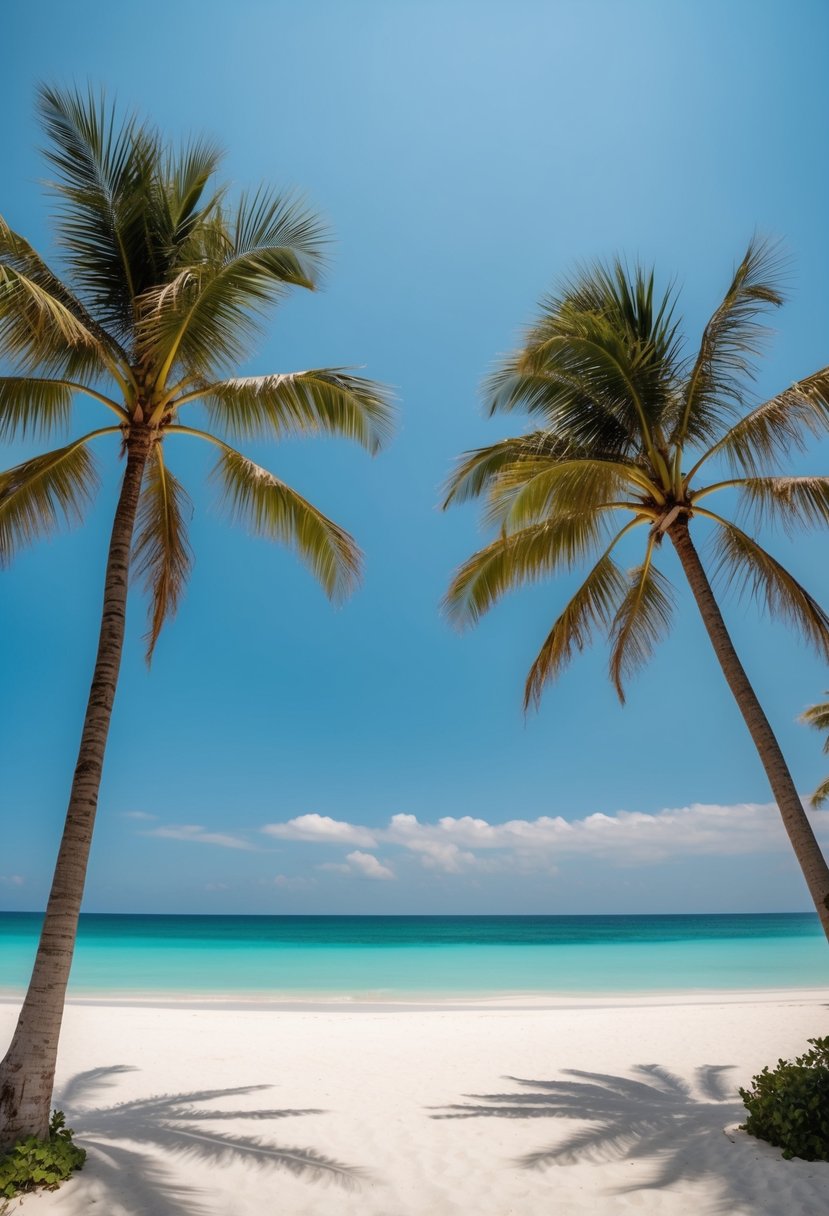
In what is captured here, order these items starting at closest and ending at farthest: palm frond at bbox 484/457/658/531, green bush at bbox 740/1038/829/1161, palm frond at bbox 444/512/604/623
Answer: green bush at bbox 740/1038/829/1161 → palm frond at bbox 484/457/658/531 → palm frond at bbox 444/512/604/623

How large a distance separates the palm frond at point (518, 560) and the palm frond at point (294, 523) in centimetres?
141

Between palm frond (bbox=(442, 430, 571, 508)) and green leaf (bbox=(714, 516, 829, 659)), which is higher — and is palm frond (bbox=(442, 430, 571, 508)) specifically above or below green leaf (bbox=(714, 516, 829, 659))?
above

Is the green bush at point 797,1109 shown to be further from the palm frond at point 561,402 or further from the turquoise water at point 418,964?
the turquoise water at point 418,964

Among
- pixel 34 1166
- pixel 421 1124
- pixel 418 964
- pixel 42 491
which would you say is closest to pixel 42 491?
pixel 42 491

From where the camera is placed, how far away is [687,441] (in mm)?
8258

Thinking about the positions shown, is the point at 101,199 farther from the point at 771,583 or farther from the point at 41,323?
the point at 771,583

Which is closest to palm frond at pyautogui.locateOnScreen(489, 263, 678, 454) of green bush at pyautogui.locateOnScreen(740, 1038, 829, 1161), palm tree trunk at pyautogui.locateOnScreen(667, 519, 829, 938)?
palm tree trunk at pyautogui.locateOnScreen(667, 519, 829, 938)

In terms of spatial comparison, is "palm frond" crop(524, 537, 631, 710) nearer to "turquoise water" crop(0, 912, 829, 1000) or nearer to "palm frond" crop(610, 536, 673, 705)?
"palm frond" crop(610, 536, 673, 705)

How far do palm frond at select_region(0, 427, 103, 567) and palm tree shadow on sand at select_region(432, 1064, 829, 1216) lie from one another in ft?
22.3

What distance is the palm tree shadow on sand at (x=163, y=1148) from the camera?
14.8 feet

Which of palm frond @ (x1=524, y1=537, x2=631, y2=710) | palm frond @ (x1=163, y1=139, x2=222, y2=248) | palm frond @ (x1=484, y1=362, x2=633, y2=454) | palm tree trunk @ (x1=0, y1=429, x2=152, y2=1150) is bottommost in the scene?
palm tree trunk @ (x1=0, y1=429, x2=152, y2=1150)

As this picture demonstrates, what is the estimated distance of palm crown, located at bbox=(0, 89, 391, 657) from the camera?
635 cm

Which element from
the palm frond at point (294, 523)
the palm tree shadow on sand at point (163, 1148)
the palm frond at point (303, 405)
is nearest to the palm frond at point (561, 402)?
the palm frond at point (303, 405)

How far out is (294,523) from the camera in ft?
26.0
